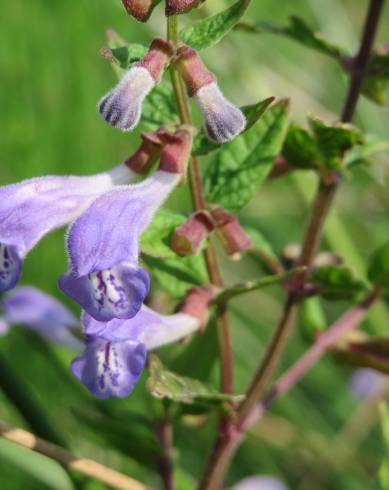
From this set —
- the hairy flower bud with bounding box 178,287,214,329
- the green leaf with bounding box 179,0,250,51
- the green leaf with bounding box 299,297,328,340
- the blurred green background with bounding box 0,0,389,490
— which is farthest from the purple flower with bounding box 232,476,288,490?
the green leaf with bounding box 179,0,250,51

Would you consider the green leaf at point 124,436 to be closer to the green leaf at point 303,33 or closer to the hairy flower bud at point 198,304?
the hairy flower bud at point 198,304

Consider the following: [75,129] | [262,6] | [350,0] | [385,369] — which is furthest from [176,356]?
[350,0]

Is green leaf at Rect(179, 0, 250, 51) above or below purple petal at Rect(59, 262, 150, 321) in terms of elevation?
above

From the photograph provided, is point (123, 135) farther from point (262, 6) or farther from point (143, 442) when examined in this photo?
point (143, 442)

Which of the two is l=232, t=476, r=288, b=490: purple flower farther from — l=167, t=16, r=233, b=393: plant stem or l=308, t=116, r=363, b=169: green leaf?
l=308, t=116, r=363, b=169: green leaf

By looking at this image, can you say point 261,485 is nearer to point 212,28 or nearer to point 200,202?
point 200,202

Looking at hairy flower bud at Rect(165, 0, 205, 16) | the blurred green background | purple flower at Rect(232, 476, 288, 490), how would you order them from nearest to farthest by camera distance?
hairy flower bud at Rect(165, 0, 205, 16) < purple flower at Rect(232, 476, 288, 490) < the blurred green background

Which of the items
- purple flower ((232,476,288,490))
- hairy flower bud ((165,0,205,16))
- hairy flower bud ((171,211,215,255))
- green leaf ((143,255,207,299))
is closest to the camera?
hairy flower bud ((165,0,205,16))
